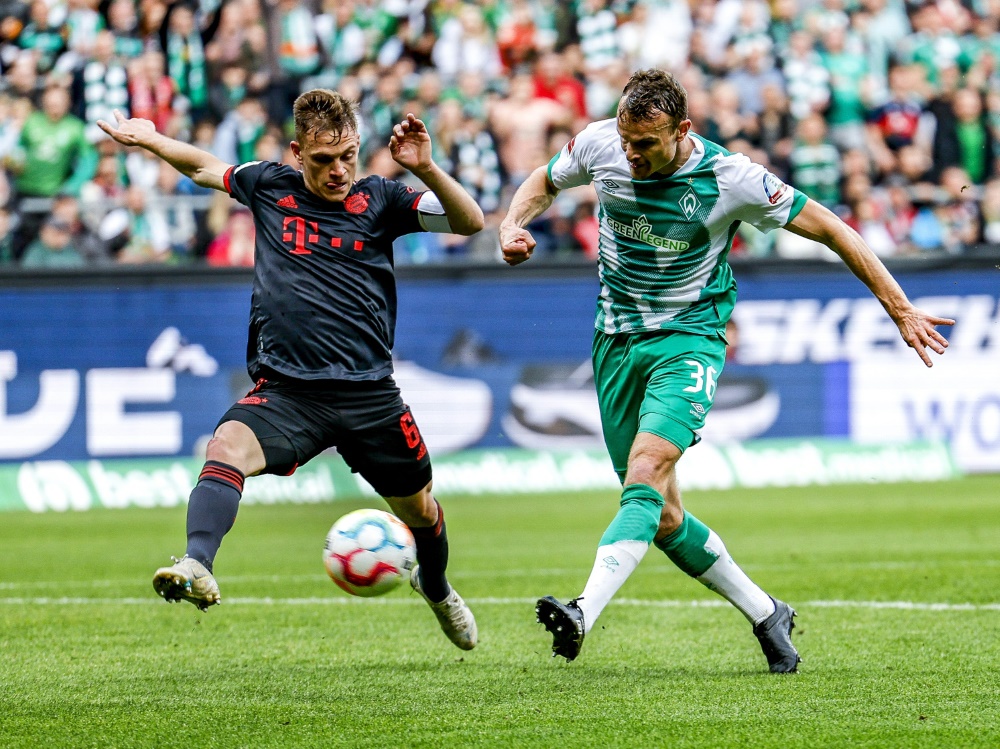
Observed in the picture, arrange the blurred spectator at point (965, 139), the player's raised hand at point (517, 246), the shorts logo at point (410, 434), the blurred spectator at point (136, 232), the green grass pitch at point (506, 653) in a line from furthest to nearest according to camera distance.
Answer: the blurred spectator at point (965, 139)
the blurred spectator at point (136, 232)
the shorts logo at point (410, 434)
the player's raised hand at point (517, 246)
the green grass pitch at point (506, 653)

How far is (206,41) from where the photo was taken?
17.1 metres

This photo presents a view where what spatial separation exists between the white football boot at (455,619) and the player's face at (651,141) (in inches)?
78.9

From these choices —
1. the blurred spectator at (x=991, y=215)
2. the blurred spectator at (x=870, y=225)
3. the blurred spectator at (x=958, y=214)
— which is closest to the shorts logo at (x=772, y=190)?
the blurred spectator at (x=870, y=225)

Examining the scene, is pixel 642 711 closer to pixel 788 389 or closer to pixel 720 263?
pixel 720 263

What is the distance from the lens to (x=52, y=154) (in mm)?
15773

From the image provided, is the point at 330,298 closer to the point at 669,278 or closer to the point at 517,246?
the point at 517,246

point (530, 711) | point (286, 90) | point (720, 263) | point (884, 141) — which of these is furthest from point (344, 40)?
point (530, 711)

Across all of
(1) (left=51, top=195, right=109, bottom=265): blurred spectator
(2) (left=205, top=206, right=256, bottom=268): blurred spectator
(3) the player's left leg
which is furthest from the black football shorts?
(1) (left=51, top=195, right=109, bottom=265): blurred spectator

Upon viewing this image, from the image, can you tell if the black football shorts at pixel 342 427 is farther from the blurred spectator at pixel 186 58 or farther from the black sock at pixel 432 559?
the blurred spectator at pixel 186 58

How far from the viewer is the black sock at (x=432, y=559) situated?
6559mm

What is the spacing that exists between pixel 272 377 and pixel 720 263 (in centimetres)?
195

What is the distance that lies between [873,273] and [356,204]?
84.2 inches

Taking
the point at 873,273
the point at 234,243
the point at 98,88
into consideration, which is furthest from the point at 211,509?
the point at 98,88

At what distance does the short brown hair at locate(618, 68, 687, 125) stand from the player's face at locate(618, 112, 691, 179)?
0.08 feet
